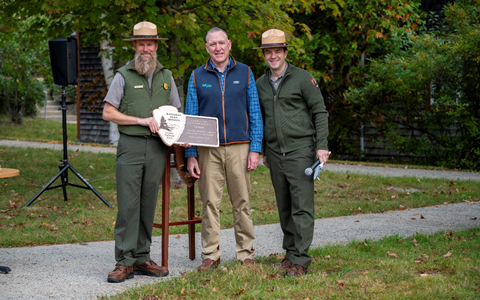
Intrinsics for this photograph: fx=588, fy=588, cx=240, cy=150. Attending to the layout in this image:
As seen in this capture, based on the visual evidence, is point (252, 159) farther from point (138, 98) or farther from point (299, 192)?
point (138, 98)

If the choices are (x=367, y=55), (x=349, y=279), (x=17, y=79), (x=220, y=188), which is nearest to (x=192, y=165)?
(x=220, y=188)

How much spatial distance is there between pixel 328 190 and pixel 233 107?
542 cm

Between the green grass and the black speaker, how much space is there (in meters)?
5.24

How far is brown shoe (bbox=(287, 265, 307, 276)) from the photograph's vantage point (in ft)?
16.5

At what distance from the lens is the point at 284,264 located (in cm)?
530

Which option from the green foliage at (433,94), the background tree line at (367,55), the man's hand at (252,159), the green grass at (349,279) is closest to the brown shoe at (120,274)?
the green grass at (349,279)

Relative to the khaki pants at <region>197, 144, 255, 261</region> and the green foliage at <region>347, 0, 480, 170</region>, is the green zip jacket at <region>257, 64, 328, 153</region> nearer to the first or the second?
the khaki pants at <region>197, 144, 255, 261</region>

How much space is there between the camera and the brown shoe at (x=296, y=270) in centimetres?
504

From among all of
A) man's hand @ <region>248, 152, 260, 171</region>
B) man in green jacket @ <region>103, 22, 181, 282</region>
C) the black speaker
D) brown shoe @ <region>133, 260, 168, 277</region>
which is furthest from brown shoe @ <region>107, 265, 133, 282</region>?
the black speaker

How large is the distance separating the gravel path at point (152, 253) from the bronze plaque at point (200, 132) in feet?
4.04

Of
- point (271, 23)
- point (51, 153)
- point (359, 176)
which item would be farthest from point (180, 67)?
point (51, 153)

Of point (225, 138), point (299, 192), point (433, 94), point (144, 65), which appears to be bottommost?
point (299, 192)

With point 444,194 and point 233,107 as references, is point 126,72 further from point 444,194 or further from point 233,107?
point 444,194

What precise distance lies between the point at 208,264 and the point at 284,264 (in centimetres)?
69
